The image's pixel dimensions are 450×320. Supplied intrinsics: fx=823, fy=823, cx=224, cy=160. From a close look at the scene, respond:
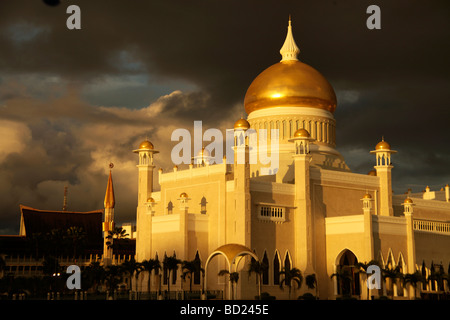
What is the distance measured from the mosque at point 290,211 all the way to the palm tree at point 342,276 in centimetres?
28

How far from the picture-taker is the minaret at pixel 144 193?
60.1 m

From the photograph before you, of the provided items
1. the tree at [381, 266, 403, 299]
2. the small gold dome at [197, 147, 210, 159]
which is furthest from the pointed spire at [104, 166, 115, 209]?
the tree at [381, 266, 403, 299]

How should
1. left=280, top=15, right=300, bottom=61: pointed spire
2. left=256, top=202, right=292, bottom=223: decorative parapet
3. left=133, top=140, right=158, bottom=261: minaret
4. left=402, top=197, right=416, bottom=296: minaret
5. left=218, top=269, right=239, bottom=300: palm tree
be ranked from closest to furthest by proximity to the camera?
left=218, top=269, right=239, bottom=300: palm tree < left=256, top=202, right=292, bottom=223: decorative parapet < left=402, top=197, right=416, bottom=296: minaret < left=133, top=140, right=158, bottom=261: minaret < left=280, top=15, right=300, bottom=61: pointed spire

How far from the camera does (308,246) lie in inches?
2269

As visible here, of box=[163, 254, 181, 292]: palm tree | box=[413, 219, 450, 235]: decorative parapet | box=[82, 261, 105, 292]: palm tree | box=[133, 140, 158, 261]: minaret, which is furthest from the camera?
box=[413, 219, 450, 235]: decorative parapet

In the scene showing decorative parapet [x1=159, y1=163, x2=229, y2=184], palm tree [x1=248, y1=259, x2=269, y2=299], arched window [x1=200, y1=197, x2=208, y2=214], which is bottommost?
palm tree [x1=248, y1=259, x2=269, y2=299]

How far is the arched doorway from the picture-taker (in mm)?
56656

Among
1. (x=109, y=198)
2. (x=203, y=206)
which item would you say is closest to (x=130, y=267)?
(x=203, y=206)

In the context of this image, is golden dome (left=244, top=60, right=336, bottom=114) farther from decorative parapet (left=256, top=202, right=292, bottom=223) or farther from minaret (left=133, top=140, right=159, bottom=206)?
decorative parapet (left=256, top=202, right=292, bottom=223)

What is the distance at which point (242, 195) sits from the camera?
55.2m

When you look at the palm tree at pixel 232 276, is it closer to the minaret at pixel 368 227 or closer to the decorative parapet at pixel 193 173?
the decorative parapet at pixel 193 173

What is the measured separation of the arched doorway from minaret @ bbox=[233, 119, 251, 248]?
23.3ft
